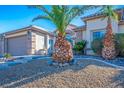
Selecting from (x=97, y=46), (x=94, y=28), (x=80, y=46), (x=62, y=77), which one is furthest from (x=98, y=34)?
(x=62, y=77)

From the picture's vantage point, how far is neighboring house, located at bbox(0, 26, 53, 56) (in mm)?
12562

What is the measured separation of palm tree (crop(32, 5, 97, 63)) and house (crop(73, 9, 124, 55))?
3.50 meters

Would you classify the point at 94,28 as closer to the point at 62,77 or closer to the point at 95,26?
the point at 95,26

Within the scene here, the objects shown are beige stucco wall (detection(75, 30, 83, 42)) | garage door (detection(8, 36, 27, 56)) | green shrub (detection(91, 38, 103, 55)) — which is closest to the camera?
garage door (detection(8, 36, 27, 56))

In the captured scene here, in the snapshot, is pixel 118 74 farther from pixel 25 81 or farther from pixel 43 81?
pixel 25 81

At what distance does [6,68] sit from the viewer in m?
11.1

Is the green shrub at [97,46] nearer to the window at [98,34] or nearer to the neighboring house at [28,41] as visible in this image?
the window at [98,34]

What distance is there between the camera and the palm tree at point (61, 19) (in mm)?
11047

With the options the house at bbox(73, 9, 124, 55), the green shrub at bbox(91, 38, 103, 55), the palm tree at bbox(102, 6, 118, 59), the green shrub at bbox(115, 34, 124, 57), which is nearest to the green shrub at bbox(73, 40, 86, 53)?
the house at bbox(73, 9, 124, 55)

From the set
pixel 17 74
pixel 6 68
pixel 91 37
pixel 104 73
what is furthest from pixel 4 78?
pixel 91 37

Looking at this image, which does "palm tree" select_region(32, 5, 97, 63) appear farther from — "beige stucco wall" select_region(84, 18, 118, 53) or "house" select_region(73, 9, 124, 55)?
"beige stucco wall" select_region(84, 18, 118, 53)

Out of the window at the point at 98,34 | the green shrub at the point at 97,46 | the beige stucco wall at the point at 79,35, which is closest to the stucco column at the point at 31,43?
the green shrub at the point at 97,46

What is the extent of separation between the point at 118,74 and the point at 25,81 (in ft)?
13.1

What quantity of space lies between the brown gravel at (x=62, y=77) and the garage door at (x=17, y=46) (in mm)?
1793
